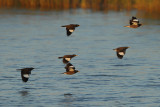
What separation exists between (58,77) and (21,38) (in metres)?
15.3

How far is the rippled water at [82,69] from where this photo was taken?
50.3 feet

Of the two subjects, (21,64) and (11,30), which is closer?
(21,64)

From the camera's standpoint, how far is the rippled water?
15.3m

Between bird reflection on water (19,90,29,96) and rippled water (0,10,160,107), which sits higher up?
bird reflection on water (19,90,29,96)

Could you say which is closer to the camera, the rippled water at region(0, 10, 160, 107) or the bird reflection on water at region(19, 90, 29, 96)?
the rippled water at region(0, 10, 160, 107)

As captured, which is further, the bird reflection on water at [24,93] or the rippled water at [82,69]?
the bird reflection on water at [24,93]

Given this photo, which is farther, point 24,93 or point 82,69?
point 82,69

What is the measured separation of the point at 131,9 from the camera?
67188mm

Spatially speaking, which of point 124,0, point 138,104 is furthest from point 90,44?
point 124,0

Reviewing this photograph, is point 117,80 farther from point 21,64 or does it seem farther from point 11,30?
point 11,30

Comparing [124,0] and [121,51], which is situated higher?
[121,51]

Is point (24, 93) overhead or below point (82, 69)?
overhead

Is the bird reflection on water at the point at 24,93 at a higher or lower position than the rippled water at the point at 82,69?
higher

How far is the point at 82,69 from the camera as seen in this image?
2117 cm
